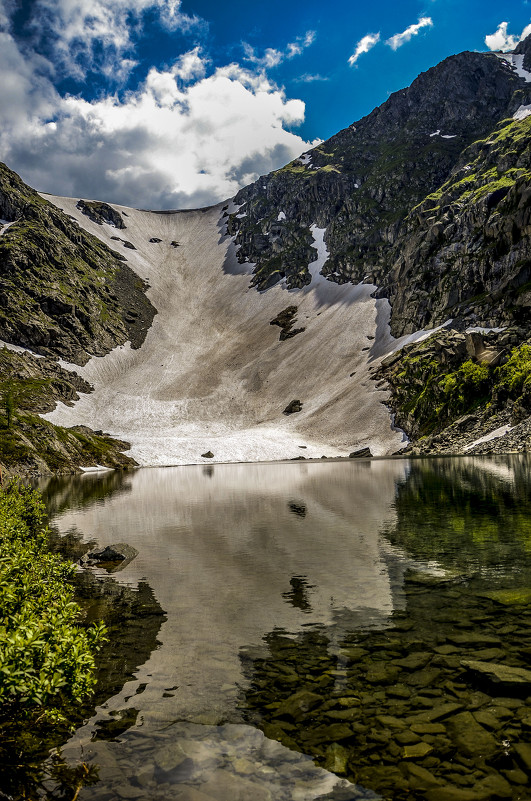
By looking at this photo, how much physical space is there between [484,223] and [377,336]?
1747 inches

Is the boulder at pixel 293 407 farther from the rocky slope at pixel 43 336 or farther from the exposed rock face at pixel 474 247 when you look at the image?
the rocky slope at pixel 43 336

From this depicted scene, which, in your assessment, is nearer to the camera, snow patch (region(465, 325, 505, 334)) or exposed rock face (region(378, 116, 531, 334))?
snow patch (region(465, 325, 505, 334))

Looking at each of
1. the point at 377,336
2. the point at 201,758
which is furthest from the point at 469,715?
the point at 377,336

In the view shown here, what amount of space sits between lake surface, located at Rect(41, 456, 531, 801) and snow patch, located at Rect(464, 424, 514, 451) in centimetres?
6544

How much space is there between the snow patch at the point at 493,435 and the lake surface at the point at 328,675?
215 ft

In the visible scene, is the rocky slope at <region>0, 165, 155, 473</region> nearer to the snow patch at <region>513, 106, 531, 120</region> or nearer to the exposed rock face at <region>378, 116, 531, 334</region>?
the exposed rock face at <region>378, 116, 531, 334</region>

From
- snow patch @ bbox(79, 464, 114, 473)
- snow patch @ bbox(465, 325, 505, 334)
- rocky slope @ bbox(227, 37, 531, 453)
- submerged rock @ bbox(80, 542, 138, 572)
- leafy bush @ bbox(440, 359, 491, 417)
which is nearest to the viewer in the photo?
submerged rock @ bbox(80, 542, 138, 572)

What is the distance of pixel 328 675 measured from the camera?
34.2 ft

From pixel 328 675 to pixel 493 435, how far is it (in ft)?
279

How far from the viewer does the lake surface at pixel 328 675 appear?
24.1 feet

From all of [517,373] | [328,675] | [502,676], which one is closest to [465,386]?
[517,373]

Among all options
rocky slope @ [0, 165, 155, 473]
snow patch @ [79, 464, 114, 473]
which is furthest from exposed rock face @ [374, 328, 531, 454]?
rocky slope @ [0, 165, 155, 473]

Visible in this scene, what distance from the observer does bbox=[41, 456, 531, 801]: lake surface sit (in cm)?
734

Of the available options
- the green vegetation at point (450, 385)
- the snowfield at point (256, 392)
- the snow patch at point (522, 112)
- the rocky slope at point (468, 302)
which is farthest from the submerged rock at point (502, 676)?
the snow patch at point (522, 112)
